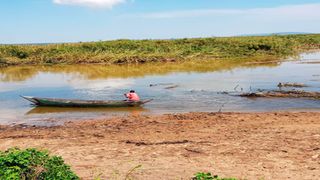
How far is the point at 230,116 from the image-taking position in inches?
616

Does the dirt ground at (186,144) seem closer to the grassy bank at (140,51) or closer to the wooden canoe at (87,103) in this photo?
the wooden canoe at (87,103)

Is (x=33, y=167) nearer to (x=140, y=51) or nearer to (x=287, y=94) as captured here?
(x=287, y=94)

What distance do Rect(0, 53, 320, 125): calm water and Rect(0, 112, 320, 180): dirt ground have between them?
256cm

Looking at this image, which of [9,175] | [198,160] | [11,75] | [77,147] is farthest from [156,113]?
[11,75]

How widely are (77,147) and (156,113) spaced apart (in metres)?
6.39

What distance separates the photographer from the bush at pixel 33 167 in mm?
7754

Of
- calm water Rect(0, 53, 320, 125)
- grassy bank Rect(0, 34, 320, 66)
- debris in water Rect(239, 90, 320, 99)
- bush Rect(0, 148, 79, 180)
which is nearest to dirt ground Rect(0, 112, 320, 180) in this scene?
bush Rect(0, 148, 79, 180)

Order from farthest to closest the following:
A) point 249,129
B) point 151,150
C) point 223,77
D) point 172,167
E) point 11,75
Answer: point 11,75
point 223,77
point 249,129
point 151,150
point 172,167

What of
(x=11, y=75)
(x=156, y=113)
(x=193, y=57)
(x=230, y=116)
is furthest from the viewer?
(x=193, y=57)

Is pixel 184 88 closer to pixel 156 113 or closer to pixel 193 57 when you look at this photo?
pixel 156 113

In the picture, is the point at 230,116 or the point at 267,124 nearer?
the point at 267,124

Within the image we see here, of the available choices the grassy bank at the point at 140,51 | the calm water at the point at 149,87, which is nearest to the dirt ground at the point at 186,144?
the calm water at the point at 149,87

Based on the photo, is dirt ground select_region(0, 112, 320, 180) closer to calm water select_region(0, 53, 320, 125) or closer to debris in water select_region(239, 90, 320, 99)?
calm water select_region(0, 53, 320, 125)

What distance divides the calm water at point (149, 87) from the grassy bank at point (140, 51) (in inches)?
138
